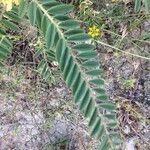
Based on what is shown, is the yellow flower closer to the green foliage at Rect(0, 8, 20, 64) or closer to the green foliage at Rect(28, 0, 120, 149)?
the green foliage at Rect(0, 8, 20, 64)

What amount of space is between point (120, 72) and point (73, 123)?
1.46 feet

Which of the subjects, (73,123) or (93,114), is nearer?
(93,114)

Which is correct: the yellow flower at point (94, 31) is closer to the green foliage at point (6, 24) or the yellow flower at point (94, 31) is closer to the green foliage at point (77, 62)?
the green foliage at point (6, 24)

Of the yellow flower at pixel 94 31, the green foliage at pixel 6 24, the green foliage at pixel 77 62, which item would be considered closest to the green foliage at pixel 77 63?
the green foliage at pixel 77 62

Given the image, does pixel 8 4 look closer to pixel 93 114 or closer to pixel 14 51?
pixel 93 114

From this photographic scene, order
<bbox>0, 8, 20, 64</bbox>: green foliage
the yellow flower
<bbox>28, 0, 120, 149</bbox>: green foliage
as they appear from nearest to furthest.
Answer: <bbox>28, 0, 120, 149</bbox>: green foliage
<bbox>0, 8, 20, 64</bbox>: green foliage
the yellow flower

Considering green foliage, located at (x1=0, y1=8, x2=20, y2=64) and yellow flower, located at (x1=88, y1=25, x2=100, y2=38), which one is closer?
green foliage, located at (x1=0, y1=8, x2=20, y2=64)

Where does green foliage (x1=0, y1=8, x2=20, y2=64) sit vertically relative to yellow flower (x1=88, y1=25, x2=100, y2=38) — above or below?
above

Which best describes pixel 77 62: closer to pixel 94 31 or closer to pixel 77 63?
pixel 77 63

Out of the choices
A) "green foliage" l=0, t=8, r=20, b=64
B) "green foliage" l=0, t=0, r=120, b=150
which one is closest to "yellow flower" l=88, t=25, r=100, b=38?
"green foliage" l=0, t=8, r=20, b=64

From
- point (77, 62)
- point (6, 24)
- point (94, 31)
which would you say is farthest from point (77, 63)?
point (94, 31)

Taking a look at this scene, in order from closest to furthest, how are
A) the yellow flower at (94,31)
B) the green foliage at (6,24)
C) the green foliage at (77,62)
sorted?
the green foliage at (77,62)
the green foliage at (6,24)
the yellow flower at (94,31)

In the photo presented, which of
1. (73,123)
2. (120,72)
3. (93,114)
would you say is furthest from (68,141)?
(93,114)

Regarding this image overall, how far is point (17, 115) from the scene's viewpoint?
2604mm
